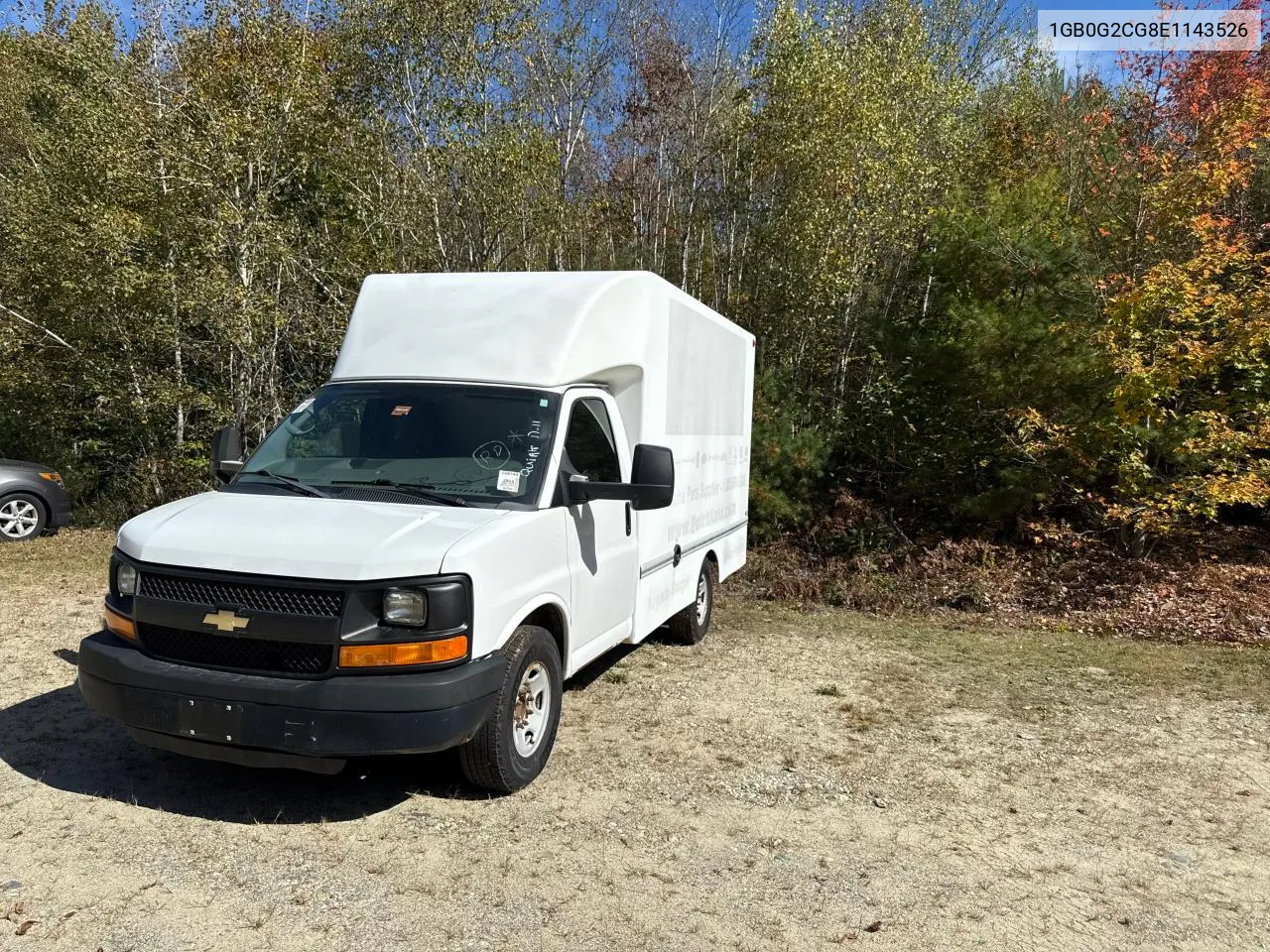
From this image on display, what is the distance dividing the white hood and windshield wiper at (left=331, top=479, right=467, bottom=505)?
11cm

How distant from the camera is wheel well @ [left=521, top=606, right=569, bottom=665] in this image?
4820mm

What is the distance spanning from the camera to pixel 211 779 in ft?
15.5

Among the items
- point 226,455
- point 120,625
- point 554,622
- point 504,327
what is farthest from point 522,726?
point 226,455

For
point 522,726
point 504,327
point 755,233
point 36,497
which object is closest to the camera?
point 522,726

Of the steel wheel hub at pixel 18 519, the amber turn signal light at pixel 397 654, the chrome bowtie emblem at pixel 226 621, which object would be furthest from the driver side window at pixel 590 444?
the steel wheel hub at pixel 18 519

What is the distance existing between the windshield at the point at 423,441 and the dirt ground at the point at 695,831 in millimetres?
1480

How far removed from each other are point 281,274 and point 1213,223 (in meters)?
12.2

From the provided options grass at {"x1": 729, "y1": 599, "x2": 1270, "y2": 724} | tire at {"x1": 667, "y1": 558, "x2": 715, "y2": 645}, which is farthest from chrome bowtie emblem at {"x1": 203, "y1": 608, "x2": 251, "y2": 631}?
tire at {"x1": 667, "y1": 558, "x2": 715, "y2": 645}

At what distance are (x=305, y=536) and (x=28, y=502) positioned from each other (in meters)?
10.6

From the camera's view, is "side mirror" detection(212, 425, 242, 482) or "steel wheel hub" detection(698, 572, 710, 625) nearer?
"side mirror" detection(212, 425, 242, 482)

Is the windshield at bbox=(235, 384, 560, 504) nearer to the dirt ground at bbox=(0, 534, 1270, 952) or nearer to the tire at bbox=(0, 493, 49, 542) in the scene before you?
the dirt ground at bbox=(0, 534, 1270, 952)

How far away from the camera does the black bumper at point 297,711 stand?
3.87 m

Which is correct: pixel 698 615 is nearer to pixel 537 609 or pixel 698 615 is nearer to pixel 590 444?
pixel 590 444

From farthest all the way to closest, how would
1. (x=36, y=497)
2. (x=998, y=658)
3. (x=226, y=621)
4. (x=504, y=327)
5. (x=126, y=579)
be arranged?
(x=36, y=497) < (x=998, y=658) < (x=504, y=327) < (x=126, y=579) < (x=226, y=621)
